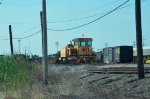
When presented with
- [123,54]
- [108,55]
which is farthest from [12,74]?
[108,55]

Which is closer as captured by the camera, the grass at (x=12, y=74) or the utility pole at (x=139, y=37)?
the grass at (x=12, y=74)

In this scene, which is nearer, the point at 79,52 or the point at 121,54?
the point at 79,52

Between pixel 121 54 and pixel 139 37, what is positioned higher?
pixel 139 37

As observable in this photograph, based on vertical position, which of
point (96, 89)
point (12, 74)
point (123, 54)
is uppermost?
point (123, 54)

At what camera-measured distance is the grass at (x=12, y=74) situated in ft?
66.1

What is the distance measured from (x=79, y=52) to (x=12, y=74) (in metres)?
39.4

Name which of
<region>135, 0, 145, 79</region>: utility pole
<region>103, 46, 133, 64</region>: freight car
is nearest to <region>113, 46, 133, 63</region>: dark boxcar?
<region>103, 46, 133, 64</region>: freight car

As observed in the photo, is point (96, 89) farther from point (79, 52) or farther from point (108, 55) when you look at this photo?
point (108, 55)

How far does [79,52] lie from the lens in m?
61.3

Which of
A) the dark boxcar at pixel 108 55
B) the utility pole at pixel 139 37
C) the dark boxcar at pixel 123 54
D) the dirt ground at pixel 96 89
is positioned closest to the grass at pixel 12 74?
the dirt ground at pixel 96 89

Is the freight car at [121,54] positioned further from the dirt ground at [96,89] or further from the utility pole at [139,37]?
the utility pole at [139,37]

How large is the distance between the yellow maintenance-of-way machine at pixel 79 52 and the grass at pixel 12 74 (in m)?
34.8

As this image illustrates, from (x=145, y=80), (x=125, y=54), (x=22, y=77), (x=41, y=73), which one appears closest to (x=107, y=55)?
(x=125, y=54)

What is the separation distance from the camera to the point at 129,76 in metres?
28.7
